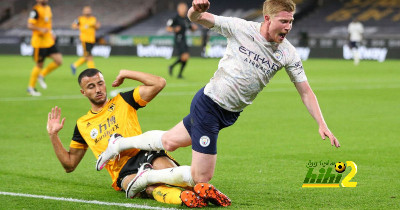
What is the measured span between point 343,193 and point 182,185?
1.67m

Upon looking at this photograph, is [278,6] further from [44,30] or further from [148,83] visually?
[44,30]

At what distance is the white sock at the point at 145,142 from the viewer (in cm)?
709

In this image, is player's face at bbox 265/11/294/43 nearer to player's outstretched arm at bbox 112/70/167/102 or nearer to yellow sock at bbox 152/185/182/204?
player's outstretched arm at bbox 112/70/167/102

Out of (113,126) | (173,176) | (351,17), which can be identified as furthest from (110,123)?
(351,17)

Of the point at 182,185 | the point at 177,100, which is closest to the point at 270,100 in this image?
the point at 177,100

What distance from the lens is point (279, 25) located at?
20.8 feet

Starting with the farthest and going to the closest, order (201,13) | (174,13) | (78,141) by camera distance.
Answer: (174,13), (78,141), (201,13)

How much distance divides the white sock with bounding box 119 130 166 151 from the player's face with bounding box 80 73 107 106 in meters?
0.59

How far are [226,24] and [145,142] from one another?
57.1 inches

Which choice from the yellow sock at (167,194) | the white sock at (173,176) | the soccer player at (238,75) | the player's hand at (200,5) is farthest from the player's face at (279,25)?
the yellow sock at (167,194)

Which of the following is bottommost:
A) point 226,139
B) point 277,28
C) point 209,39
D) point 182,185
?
point 209,39

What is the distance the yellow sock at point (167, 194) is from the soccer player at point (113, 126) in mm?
355

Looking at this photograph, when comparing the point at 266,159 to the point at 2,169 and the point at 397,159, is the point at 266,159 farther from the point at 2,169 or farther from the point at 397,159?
the point at 2,169

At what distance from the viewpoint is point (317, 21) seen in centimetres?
4938
